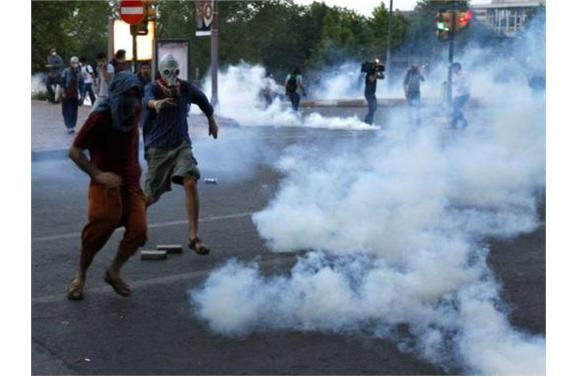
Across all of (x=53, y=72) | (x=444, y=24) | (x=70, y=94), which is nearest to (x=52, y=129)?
(x=70, y=94)

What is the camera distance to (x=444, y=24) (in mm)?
19078

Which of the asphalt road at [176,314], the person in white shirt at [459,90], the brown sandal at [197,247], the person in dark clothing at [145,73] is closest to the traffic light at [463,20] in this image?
the person in white shirt at [459,90]

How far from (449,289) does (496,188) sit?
3.72 metres

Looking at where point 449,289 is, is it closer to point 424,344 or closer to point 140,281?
point 424,344

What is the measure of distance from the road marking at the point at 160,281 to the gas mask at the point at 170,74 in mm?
1659

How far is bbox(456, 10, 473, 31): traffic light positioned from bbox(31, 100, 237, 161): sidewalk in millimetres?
6128

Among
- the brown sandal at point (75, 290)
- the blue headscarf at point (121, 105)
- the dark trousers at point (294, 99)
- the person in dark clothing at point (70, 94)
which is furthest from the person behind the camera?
the dark trousers at point (294, 99)

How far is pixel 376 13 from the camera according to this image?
49.4 metres

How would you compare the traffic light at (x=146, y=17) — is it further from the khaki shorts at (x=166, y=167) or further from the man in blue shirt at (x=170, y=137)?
the khaki shorts at (x=166, y=167)

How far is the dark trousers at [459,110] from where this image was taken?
11264 mm

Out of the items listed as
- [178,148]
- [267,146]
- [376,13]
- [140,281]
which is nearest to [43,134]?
[267,146]

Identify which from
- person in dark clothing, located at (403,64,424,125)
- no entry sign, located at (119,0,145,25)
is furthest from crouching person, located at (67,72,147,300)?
person in dark clothing, located at (403,64,424,125)

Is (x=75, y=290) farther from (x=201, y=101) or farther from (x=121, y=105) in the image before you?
(x=201, y=101)

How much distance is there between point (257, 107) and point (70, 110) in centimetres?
1090
